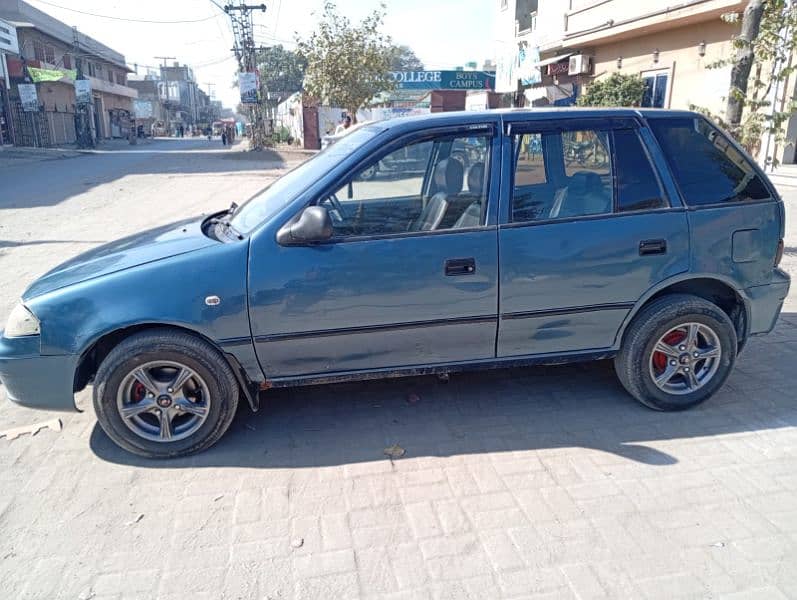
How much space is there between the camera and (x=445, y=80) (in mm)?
37781

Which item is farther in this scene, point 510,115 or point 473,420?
point 473,420

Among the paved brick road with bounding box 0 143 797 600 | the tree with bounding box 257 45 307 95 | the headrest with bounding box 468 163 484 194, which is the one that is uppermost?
the tree with bounding box 257 45 307 95

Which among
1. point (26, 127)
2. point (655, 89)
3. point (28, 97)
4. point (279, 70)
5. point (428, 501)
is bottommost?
point (428, 501)

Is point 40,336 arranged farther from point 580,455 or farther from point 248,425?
point 580,455

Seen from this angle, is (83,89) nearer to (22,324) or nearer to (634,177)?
(22,324)

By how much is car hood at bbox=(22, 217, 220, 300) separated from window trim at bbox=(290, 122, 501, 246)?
0.71 metres

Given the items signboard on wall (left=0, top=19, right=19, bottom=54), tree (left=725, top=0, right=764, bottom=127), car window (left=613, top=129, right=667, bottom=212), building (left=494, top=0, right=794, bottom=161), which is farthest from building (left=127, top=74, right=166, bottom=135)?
car window (left=613, top=129, right=667, bottom=212)

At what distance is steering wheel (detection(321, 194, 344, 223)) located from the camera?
3.41 metres

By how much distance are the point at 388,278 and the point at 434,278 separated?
263mm

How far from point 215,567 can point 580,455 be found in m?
2.02

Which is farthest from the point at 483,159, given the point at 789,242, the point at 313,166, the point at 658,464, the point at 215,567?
the point at 789,242

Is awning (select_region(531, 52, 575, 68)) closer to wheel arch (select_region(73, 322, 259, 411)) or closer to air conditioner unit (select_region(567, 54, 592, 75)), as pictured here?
air conditioner unit (select_region(567, 54, 592, 75))

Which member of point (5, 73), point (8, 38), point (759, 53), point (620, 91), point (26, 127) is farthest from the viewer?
point (26, 127)

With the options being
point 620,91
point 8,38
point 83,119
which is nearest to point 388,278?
point 620,91
